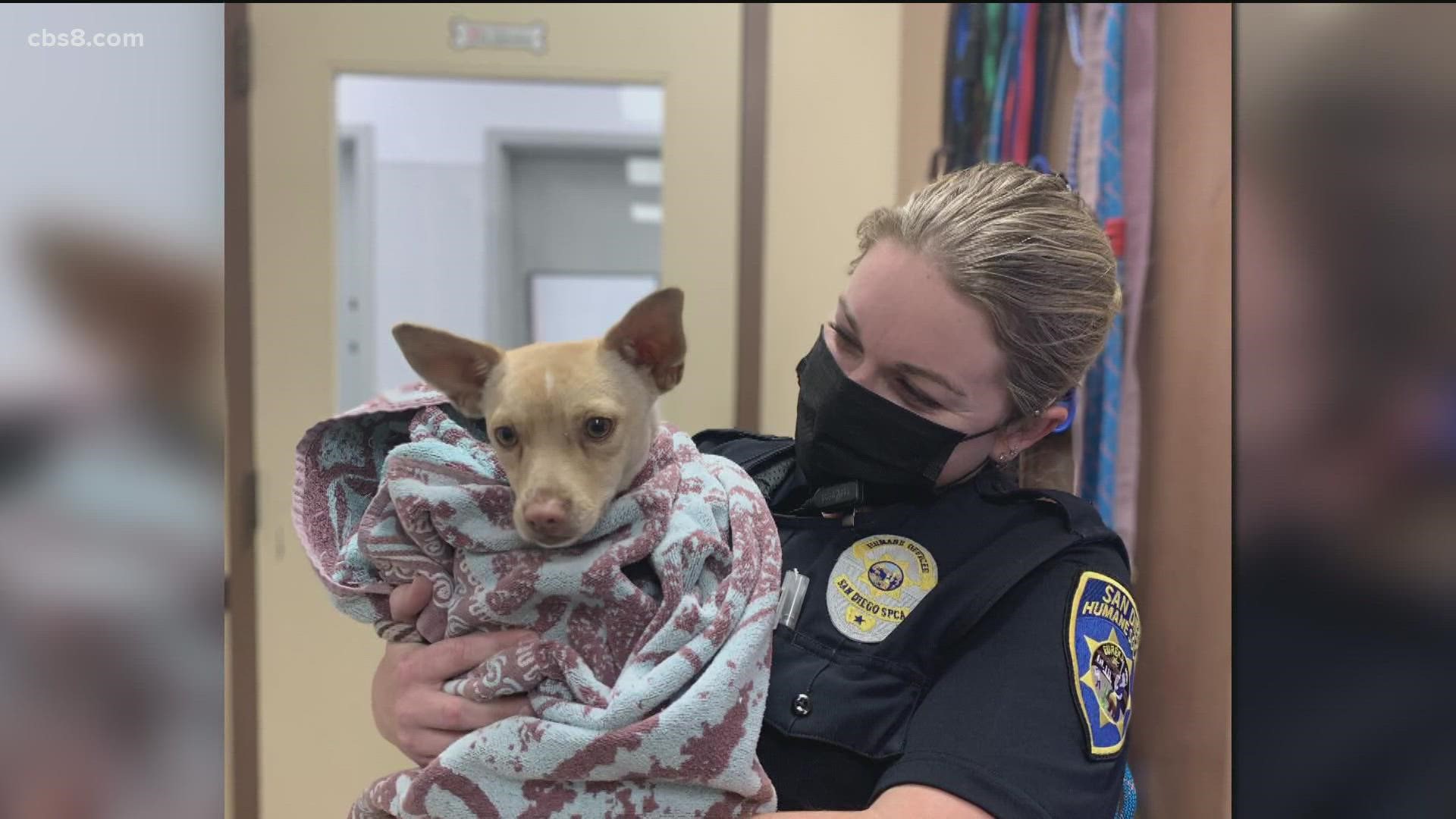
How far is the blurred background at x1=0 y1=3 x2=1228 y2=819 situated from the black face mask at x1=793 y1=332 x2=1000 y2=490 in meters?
0.31

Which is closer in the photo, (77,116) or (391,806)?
(77,116)

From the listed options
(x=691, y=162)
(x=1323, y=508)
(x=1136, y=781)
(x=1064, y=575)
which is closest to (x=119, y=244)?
(x=1323, y=508)

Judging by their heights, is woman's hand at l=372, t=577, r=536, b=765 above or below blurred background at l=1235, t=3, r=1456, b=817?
below

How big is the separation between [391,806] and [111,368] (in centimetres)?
58

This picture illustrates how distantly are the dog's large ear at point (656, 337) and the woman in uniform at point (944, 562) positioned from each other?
17cm

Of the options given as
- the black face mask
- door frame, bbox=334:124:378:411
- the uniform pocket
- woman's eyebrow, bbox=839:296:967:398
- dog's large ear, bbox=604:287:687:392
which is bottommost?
the uniform pocket

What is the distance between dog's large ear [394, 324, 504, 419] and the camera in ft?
2.78

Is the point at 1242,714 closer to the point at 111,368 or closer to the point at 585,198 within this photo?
the point at 111,368

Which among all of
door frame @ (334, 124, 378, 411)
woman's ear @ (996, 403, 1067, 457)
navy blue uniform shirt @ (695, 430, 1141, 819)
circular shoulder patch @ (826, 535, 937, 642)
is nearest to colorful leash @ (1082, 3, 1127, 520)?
woman's ear @ (996, 403, 1067, 457)

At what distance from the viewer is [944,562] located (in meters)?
0.94

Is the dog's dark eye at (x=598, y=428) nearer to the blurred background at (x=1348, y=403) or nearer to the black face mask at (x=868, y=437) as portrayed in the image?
the black face mask at (x=868, y=437)

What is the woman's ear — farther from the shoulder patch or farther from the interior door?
the interior door

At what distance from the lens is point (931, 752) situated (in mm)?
792

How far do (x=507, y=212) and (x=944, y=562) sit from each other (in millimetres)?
1704
